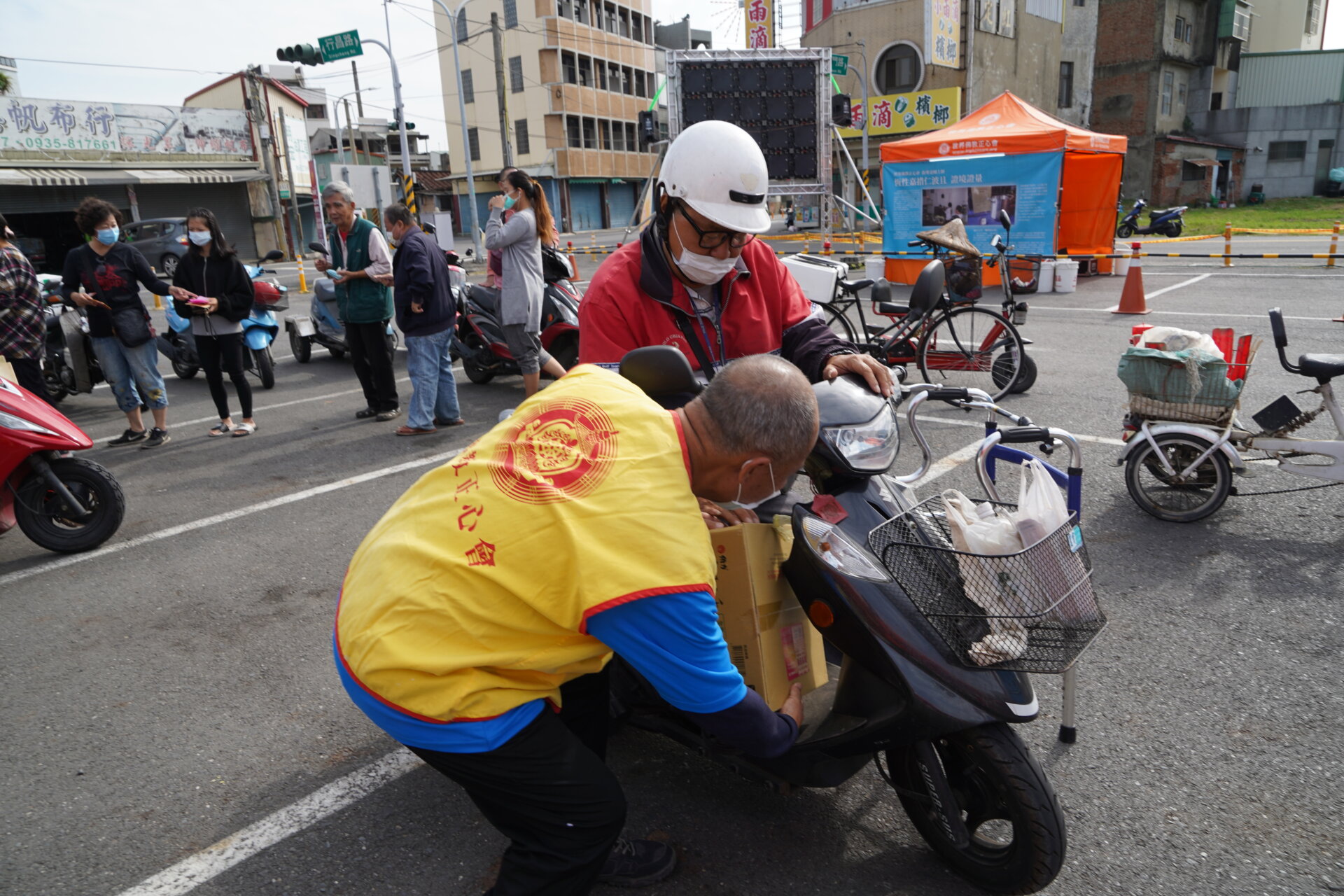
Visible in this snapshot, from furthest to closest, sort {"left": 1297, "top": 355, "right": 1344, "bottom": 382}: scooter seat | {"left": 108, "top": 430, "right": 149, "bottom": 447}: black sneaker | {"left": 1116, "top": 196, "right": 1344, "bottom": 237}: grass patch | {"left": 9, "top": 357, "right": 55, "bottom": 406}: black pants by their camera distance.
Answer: {"left": 1116, "top": 196, "right": 1344, "bottom": 237}: grass patch → {"left": 108, "top": 430, "right": 149, "bottom": 447}: black sneaker → {"left": 9, "top": 357, "right": 55, "bottom": 406}: black pants → {"left": 1297, "top": 355, "right": 1344, "bottom": 382}: scooter seat

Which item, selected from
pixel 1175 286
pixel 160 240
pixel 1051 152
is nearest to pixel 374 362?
pixel 1051 152

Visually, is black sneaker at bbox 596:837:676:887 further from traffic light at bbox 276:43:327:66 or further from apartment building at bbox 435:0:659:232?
apartment building at bbox 435:0:659:232

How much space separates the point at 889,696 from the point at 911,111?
35.2m

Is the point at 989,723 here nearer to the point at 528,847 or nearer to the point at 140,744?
the point at 528,847

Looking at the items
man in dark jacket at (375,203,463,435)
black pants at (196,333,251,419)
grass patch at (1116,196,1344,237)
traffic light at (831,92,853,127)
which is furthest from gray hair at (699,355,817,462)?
grass patch at (1116,196,1344,237)

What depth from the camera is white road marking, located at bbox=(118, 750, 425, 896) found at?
2.40 metres

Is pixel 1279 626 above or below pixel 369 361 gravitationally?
below

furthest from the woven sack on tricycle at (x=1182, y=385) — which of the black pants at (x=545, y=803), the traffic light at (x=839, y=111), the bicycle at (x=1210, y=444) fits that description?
the traffic light at (x=839, y=111)

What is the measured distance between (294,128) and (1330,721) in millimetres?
42560

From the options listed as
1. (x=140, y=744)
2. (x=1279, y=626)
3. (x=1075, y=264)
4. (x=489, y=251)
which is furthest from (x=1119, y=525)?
(x=1075, y=264)

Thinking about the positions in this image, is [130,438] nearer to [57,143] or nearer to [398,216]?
[398,216]

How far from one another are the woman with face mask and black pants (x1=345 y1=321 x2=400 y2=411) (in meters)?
1.32

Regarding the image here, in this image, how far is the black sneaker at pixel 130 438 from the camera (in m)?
7.20

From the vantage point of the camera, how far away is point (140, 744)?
10.0 feet
